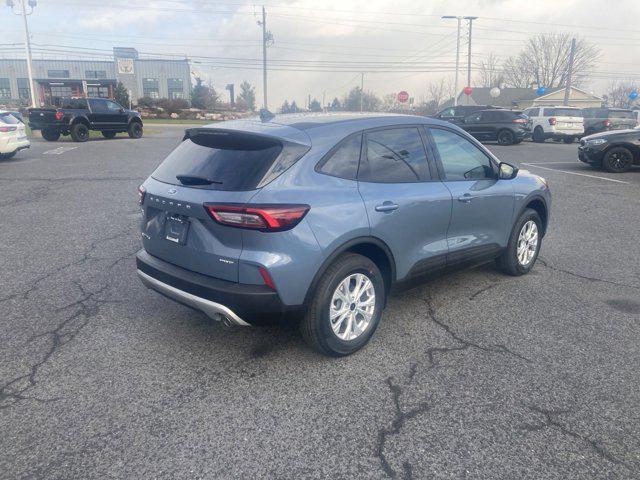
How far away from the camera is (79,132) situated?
21.0m

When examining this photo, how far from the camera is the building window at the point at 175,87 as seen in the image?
8461 cm

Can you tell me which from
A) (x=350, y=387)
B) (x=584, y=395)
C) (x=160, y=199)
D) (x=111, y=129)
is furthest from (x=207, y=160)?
(x=111, y=129)

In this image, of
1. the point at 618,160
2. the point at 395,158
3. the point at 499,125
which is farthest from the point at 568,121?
the point at 395,158

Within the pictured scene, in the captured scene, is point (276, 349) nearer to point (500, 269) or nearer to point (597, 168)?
A: point (500, 269)

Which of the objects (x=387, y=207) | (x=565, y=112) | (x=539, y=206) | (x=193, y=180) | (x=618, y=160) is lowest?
(x=618, y=160)

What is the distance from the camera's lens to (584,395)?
3139mm

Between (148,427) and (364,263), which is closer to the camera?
(148,427)

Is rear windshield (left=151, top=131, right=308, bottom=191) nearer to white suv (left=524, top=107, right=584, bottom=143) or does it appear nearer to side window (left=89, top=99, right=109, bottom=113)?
side window (left=89, top=99, right=109, bottom=113)

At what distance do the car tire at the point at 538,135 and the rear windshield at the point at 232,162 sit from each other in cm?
2516

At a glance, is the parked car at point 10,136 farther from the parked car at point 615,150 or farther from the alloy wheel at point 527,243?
the parked car at point 615,150

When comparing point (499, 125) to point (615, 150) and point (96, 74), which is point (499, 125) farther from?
point (96, 74)

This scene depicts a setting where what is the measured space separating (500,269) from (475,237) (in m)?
0.96

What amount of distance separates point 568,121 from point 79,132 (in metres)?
22.4

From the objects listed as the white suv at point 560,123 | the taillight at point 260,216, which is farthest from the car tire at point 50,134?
the white suv at point 560,123
